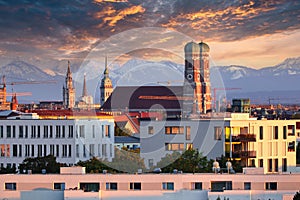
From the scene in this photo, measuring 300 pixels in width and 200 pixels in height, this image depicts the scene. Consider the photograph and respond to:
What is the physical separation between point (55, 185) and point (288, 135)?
32354mm

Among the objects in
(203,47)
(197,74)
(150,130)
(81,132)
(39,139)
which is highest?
(203,47)

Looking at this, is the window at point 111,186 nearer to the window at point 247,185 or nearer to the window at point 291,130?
the window at point 247,185

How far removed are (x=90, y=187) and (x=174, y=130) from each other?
27659 millimetres

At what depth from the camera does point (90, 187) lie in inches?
1261

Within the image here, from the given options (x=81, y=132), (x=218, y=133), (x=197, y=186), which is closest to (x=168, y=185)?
(x=197, y=186)

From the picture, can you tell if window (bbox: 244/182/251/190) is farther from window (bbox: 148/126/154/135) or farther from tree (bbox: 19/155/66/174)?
window (bbox: 148/126/154/135)

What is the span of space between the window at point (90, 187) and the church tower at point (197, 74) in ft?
452

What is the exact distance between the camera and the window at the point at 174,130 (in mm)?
59156

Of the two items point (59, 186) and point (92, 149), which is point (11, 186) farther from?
point (92, 149)

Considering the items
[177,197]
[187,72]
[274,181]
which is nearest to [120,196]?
[177,197]

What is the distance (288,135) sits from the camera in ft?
199

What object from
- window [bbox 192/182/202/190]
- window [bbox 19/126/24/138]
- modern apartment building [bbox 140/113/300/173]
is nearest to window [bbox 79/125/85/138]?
window [bbox 19/126/24/138]

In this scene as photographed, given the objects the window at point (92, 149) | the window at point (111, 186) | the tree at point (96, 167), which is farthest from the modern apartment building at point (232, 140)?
the window at point (111, 186)

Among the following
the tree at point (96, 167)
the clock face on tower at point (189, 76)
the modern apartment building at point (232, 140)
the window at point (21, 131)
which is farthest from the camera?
the clock face on tower at point (189, 76)
